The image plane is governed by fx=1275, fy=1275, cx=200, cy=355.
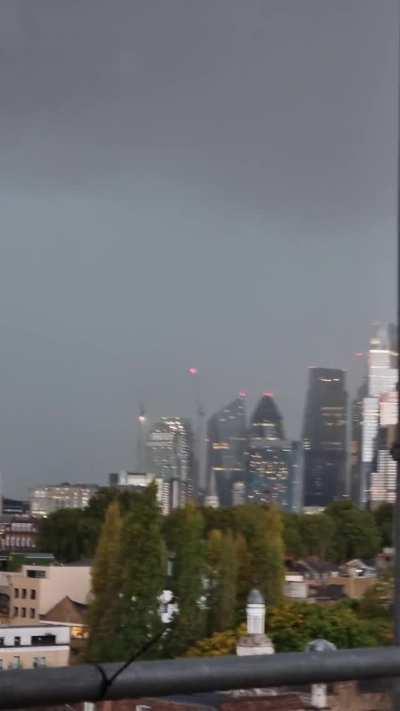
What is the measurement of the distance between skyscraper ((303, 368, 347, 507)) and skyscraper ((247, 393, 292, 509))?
0.19 feet

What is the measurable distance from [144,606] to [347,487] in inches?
Answer: 59.4

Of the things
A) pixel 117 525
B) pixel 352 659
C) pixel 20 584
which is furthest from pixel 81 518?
pixel 352 659

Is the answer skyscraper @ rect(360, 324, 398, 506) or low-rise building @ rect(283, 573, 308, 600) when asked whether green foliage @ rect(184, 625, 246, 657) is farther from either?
skyscraper @ rect(360, 324, 398, 506)

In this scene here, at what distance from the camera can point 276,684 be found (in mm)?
1205

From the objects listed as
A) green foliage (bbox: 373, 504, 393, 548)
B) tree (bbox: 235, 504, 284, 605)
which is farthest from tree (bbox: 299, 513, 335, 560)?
green foliage (bbox: 373, 504, 393, 548)

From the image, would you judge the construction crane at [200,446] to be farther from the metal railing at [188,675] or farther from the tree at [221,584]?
the tree at [221,584]

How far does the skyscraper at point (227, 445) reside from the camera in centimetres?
261

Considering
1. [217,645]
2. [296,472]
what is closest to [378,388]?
[296,472]

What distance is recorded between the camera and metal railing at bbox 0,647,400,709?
1.07 metres

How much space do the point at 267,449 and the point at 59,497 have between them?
121 cm

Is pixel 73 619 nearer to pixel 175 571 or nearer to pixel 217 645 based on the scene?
pixel 217 645

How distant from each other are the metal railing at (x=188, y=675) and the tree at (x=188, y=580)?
308 cm

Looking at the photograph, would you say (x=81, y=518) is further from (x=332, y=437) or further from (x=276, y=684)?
(x=276, y=684)

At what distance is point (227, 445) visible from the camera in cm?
260
